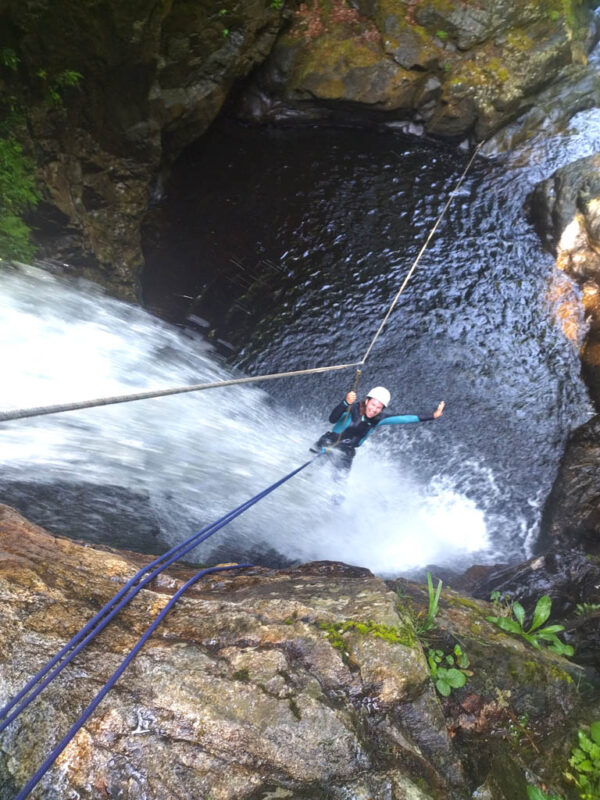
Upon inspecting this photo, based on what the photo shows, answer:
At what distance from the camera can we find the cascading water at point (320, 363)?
16.2 ft

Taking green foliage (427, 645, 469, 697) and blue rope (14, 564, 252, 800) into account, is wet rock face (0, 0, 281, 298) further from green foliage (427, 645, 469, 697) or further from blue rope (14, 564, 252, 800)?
green foliage (427, 645, 469, 697)

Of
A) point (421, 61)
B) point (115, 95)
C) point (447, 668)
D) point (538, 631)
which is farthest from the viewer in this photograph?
point (421, 61)

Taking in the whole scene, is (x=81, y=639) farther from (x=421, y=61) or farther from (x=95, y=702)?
(x=421, y=61)

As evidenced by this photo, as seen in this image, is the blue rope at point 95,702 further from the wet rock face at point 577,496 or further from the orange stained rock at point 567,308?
the orange stained rock at point 567,308

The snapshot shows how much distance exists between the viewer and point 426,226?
876 centimetres

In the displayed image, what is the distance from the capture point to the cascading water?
494 centimetres

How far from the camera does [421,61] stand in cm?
937

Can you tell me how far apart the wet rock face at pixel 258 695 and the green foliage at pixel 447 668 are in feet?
0.22

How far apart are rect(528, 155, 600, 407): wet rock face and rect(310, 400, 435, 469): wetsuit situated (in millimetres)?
3520

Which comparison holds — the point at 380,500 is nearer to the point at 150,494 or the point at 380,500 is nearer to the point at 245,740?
the point at 150,494

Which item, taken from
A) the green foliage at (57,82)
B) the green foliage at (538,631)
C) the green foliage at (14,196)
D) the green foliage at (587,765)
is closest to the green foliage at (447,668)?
the green foliage at (538,631)

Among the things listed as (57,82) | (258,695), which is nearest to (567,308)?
(258,695)

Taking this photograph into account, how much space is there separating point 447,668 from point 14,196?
715cm

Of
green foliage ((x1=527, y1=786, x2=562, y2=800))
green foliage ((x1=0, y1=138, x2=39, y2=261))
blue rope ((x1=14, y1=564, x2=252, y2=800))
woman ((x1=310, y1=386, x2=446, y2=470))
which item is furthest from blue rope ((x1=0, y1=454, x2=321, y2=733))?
green foliage ((x1=0, y1=138, x2=39, y2=261))
